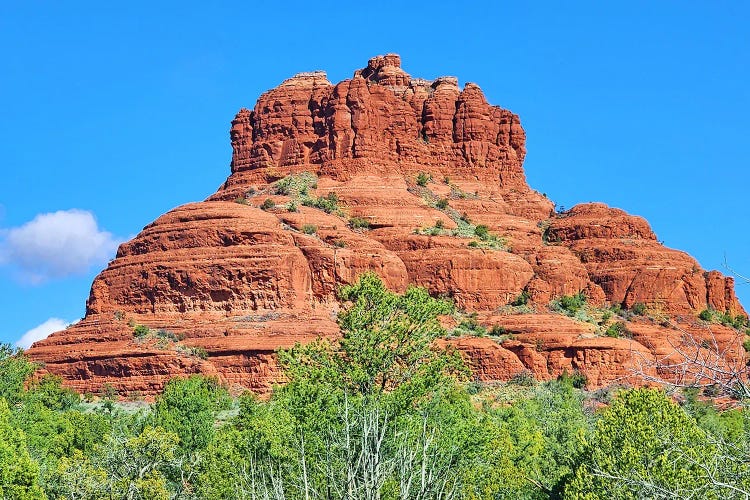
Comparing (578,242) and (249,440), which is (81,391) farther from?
(249,440)

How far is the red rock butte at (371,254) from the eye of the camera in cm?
10831

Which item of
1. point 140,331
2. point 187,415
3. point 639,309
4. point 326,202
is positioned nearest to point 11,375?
point 187,415

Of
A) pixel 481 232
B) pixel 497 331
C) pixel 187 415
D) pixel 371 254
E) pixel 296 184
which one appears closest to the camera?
pixel 187 415

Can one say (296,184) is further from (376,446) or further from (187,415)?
(376,446)

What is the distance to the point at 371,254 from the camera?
389 feet

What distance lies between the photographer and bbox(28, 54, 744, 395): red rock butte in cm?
10831

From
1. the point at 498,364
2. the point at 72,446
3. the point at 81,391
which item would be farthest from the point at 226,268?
the point at 72,446

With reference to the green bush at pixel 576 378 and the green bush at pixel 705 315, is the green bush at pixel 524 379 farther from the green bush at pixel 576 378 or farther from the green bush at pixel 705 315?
the green bush at pixel 705 315

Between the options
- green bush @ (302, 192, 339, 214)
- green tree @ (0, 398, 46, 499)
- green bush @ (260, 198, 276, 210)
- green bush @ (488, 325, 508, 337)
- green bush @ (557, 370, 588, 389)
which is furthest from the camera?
green bush @ (302, 192, 339, 214)

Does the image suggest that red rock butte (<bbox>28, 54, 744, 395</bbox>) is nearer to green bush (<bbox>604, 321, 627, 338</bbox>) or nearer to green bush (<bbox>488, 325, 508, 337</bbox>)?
green bush (<bbox>488, 325, 508, 337</bbox>)

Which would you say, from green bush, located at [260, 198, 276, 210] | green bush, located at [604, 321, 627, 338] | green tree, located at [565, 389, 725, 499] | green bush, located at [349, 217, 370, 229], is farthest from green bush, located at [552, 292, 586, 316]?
green tree, located at [565, 389, 725, 499]

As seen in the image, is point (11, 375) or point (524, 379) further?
point (524, 379)

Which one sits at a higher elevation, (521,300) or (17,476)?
(521,300)

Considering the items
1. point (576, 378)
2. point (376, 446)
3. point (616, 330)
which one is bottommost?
point (376, 446)
